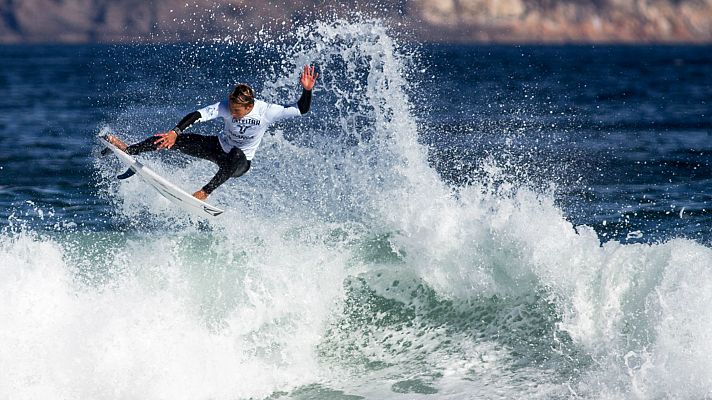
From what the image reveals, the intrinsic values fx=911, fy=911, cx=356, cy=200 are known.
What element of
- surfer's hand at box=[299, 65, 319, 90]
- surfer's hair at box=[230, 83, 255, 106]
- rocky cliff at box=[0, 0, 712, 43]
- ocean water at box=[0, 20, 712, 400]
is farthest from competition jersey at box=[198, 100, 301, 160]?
rocky cliff at box=[0, 0, 712, 43]

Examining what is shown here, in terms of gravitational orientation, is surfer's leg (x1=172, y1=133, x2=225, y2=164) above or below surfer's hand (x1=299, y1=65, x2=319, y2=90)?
below

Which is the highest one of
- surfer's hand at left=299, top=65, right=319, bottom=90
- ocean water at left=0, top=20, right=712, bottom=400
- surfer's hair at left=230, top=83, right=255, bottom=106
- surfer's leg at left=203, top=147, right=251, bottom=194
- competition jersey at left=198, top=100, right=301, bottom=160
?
surfer's hand at left=299, top=65, right=319, bottom=90

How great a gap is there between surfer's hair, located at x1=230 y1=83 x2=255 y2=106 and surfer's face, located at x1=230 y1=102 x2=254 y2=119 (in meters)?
0.04

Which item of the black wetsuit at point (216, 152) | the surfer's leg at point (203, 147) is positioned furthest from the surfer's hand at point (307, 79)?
the surfer's leg at point (203, 147)

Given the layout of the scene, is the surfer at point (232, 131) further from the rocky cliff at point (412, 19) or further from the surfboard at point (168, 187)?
the rocky cliff at point (412, 19)

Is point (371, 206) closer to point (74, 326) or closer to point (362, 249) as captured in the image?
point (362, 249)

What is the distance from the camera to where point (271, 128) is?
2294 cm

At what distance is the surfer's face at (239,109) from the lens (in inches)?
385

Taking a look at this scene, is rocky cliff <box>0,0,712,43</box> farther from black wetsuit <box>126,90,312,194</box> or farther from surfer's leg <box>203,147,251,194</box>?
surfer's leg <box>203,147,251,194</box>

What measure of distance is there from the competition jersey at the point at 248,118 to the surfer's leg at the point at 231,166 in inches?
4.4

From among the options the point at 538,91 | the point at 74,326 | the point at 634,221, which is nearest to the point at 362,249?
the point at 74,326

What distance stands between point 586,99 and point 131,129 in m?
24.1

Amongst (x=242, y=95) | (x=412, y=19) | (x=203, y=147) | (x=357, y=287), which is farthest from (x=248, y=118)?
(x=412, y=19)

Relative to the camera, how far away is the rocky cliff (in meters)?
110
